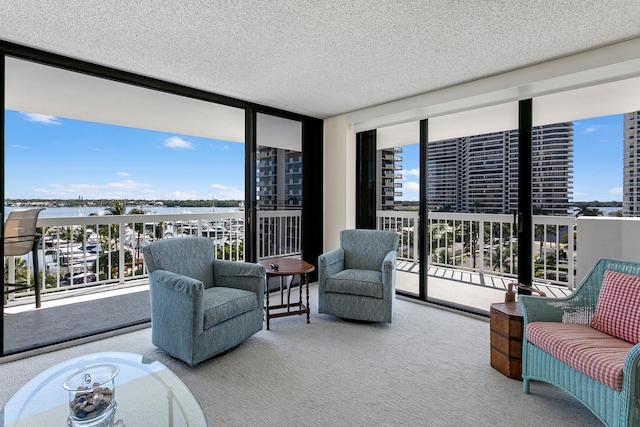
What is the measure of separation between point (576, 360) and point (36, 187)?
17.8 ft

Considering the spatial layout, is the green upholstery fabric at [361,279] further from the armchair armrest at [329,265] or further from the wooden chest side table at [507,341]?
the wooden chest side table at [507,341]

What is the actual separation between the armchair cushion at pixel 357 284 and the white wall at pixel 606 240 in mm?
2028

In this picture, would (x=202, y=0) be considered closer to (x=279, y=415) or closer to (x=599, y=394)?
(x=279, y=415)

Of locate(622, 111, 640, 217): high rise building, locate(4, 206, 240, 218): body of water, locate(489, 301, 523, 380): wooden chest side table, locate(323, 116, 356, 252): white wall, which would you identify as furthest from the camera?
locate(323, 116, 356, 252): white wall

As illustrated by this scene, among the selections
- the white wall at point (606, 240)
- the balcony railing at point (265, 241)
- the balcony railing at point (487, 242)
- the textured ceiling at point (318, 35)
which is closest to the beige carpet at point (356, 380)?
the white wall at point (606, 240)

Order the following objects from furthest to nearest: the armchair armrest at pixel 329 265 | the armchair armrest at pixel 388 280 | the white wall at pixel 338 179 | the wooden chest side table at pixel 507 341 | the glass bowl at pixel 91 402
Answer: the white wall at pixel 338 179, the armchair armrest at pixel 329 265, the armchair armrest at pixel 388 280, the wooden chest side table at pixel 507 341, the glass bowl at pixel 91 402

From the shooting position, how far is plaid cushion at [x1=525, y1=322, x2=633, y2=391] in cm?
148

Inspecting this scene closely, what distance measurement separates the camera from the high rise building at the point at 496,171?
10.2ft

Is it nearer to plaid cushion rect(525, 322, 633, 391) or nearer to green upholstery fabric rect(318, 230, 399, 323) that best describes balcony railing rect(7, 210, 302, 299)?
green upholstery fabric rect(318, 230, 399, 323)

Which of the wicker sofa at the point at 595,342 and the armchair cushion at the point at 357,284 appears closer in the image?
the wicker sofa at the point at 595,342

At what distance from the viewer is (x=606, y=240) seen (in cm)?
296

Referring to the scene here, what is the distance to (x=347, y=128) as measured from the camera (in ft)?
14.7

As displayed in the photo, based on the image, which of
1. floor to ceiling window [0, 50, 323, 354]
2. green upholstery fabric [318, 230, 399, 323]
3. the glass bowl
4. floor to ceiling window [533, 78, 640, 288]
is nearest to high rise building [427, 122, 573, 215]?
floor to ceiling window [533, 78, 640, 288]

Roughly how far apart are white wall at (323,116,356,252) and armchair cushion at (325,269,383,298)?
1315mm
